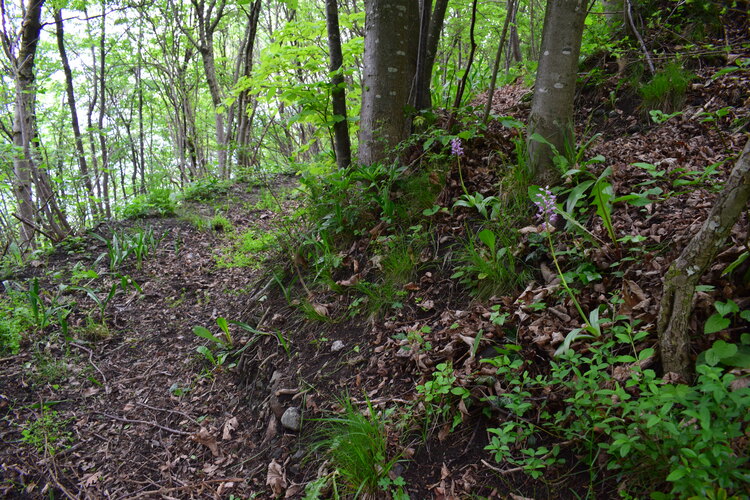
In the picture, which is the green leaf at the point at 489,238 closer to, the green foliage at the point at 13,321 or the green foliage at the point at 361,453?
the green foliage at the point at 361,453

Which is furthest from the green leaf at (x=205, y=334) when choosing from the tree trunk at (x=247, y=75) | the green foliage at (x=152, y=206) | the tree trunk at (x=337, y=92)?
the tree trunk at (x=247, y=75)

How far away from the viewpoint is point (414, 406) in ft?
6.57

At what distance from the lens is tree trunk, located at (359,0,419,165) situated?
138 inches

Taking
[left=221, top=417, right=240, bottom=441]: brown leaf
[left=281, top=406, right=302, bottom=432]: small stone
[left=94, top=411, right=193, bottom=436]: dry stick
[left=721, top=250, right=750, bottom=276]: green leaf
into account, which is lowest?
[left=94, top=411, right=193, bottom=436]: dry stick

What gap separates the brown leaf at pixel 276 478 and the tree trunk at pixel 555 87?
2.36 meters

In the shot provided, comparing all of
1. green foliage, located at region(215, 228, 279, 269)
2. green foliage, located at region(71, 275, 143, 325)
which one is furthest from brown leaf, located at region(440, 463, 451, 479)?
green foliage, located at region(71, 275, 143, 325)

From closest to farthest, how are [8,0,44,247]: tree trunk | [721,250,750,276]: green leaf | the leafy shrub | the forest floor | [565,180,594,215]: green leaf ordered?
[721,250,750,276]: green leaf < the forest floor < [565,180,594,215]: green leaf < the leafy shrub < [8,0,44,247]: tree trunk

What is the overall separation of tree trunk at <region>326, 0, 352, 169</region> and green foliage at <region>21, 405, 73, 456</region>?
308 cm

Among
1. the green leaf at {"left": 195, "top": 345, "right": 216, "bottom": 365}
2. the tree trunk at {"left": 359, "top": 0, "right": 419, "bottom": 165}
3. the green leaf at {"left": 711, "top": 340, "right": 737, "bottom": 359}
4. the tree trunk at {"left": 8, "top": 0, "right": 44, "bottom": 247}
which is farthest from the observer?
the tree trunk at {"left": 8, "top": 0, "right": 44, "bottom": 247}

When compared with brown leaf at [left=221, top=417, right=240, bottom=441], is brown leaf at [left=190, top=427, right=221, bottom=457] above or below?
below

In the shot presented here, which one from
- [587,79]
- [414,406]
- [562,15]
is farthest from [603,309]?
[587,79]

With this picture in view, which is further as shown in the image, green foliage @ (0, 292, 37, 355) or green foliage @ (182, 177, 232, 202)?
green foliage @ (182, 177, 232, 202)

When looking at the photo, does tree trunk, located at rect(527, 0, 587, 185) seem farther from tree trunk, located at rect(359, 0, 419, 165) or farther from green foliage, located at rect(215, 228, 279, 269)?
green foliage, located at rect(215, 228, 279, 269)

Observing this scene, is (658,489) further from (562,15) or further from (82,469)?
(82,469)
